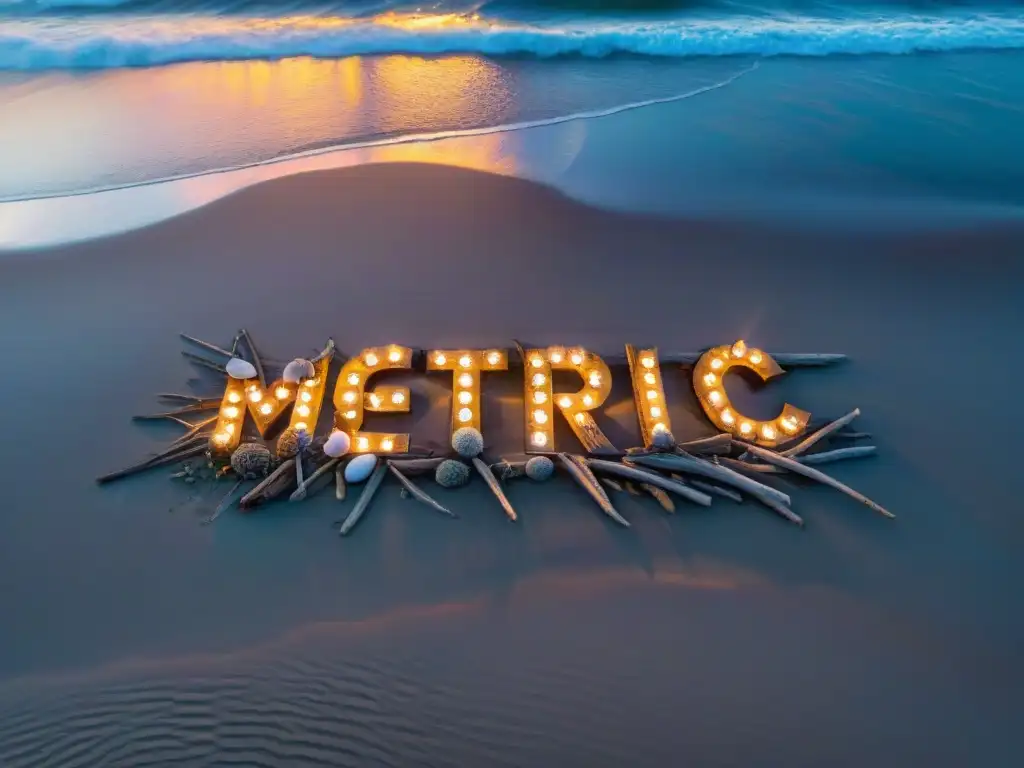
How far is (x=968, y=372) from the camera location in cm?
555

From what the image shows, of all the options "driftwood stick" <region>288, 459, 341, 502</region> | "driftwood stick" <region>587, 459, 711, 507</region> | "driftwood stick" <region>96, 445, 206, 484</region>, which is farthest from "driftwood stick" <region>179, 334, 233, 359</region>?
"driftwood stick" <region>587, 459, 711, 507</region>

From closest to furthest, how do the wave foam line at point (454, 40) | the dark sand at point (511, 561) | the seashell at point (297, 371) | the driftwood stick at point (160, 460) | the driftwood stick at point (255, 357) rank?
the dark sand at point (511, 561) < the driftwood stick at point (160, 460) < the seashell at point (297, 371) < the driftwood stick at point (255, 357) < the wave foam line at point (454, 40)

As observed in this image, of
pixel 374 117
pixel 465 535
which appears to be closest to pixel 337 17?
pixel 374 117

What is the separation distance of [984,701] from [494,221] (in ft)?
19.1

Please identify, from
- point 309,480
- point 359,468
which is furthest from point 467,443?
point 309,480

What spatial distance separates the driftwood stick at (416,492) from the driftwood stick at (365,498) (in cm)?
8

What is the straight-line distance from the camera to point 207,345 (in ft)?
18.1

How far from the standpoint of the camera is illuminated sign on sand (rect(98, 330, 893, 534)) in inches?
177

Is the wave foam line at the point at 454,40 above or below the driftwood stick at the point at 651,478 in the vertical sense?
above

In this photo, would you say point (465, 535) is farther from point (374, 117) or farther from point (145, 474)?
point (374, 117)

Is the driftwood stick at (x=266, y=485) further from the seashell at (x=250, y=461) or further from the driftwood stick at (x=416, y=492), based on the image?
the driftwood stick at (x=416, y=492)

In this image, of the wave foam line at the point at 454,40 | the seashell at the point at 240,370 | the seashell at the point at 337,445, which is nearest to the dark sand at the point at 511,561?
the seashell at the point at 337,445

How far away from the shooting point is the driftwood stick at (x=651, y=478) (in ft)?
14.5

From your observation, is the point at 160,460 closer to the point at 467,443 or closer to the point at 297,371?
the point at 297,371
